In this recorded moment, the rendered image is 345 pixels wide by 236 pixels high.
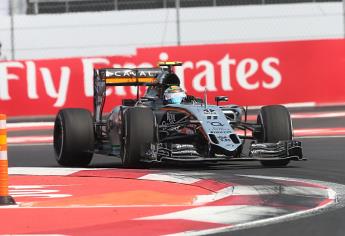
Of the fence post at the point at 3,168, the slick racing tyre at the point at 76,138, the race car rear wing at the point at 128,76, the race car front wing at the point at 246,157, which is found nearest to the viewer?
the fence post at the point at 3,168

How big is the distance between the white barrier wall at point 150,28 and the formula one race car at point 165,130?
14529 millimetres

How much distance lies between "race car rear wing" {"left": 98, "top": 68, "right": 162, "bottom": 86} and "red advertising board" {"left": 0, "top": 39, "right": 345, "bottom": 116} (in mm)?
9038

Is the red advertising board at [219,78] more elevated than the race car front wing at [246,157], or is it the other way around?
the red advertising board at [219,78]

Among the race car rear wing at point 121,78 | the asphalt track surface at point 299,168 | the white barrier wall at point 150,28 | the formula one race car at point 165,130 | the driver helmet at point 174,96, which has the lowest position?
the asphalt track surface at point 299,168

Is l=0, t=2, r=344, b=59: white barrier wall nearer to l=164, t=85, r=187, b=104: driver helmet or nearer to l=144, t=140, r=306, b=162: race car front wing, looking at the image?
l=164, t=85, r=187, b=104: driver helmet

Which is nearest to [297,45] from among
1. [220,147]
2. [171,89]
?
[171,89]

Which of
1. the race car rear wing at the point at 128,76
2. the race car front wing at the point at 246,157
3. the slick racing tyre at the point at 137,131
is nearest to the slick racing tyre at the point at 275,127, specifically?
the race car front wing at the point at 246,157

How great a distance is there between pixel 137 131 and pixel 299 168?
2250 mm

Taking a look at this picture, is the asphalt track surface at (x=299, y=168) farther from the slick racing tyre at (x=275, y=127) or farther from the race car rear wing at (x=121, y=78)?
the race car rear wing at (x=121, y=78)

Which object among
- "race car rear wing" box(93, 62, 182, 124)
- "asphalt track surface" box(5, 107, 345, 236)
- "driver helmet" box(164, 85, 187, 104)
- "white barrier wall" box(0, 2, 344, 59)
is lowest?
"asphalt track surface" box(5, 107, 345, 236)

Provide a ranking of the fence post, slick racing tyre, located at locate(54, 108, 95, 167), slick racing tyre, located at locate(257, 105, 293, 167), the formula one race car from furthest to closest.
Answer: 1. slick racing tyre, located at locate(54, 108, 95, 167)
2. slick racing tyre, located at locate(257, 105, 293, 167)
3. the formula one race car
4. the fence post

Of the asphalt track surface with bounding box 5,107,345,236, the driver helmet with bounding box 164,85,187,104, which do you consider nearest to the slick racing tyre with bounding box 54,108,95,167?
the asphalt track surface with bounding box 5,107,345,236

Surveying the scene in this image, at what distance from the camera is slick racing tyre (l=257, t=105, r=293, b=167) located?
1316 cm

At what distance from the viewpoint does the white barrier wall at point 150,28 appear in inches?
1152
